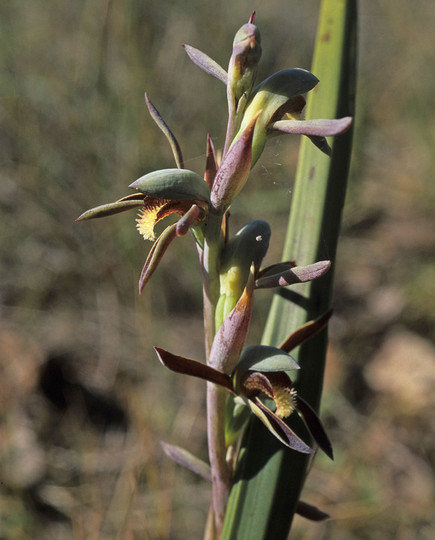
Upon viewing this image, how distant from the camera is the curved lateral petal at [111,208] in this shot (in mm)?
551

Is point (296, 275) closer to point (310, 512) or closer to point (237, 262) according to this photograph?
point (237, 262)

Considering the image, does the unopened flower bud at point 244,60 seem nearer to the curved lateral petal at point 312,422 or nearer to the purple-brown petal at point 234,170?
the purple-brown petal at point 234,170

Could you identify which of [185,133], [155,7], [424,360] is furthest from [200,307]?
[155,7]

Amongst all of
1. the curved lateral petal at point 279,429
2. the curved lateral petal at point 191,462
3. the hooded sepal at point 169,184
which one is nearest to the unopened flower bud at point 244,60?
the hooded sepal at point 169,184

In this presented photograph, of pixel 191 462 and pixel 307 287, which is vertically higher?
pixel 307 287

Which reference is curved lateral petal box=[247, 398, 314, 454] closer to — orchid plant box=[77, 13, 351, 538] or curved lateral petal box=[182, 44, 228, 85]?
orchid plant box=[77, 13, 351, 538]

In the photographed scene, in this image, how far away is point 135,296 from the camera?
254 centimetres

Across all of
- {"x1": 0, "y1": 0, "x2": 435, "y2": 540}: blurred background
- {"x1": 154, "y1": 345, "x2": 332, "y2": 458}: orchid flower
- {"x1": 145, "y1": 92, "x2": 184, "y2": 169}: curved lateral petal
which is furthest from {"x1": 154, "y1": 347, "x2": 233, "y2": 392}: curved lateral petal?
{"x1": 0, "y1": 0, "x2": 435, "y2": 540}: blurred background

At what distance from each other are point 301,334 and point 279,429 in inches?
4.9

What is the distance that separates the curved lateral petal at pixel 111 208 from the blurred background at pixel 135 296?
60.5 inches

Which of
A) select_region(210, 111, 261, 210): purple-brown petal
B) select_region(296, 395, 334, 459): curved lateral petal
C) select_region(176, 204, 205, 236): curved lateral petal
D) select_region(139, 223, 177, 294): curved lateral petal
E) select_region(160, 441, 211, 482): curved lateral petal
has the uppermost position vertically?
select_region(210, 111, 261, 210): purple-brown petal

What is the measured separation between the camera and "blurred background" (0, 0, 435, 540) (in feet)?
7.24

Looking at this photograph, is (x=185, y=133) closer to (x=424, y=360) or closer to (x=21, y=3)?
(x=21, y=3)

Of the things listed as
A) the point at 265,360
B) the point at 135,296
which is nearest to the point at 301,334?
the point at 265,360
